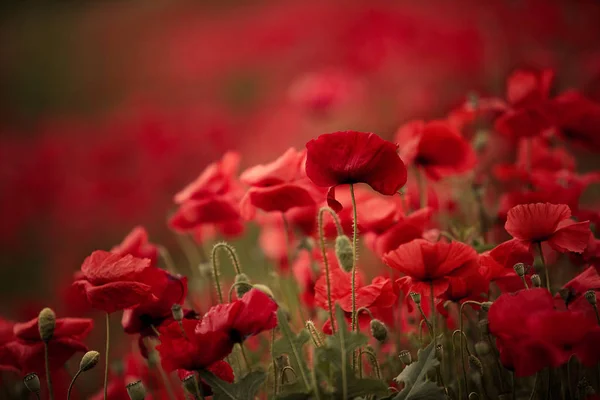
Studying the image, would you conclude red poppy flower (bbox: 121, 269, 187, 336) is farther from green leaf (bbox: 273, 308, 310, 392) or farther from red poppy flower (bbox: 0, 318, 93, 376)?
green leaf (bbox: 273, 308, 310, 392)

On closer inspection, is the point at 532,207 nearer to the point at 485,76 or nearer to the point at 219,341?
the point at 219,341

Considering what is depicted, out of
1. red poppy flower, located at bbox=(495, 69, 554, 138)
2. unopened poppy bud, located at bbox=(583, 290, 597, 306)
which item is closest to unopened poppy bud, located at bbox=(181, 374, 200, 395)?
unopened poppy bud, located at bbox=(583, 290, 597, 306)

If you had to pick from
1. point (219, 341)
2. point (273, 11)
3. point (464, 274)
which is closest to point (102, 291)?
point (219, 341)

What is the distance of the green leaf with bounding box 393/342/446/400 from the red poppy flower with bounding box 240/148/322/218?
1.00 ft

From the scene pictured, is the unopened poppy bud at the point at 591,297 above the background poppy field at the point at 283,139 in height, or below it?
below

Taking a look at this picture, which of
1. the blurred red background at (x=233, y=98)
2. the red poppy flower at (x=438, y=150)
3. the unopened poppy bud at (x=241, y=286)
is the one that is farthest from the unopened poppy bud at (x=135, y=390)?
the blurred red background at (x=233, y=98)

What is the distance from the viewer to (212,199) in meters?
Result: 1.07

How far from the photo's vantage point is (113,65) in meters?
4.71

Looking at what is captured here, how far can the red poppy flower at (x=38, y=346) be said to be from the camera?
917mm

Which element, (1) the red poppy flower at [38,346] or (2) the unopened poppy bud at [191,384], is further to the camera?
(1) the red poppy flower at [38,346]

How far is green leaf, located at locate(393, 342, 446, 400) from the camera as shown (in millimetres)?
725

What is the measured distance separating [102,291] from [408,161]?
542mm

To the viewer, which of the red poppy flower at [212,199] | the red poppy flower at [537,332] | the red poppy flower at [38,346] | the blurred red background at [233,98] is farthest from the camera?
the blurred red background at [233,98]

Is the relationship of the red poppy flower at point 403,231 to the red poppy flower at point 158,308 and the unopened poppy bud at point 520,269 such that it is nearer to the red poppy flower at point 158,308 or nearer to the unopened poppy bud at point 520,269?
the unopened poppy bud at point 520,269
